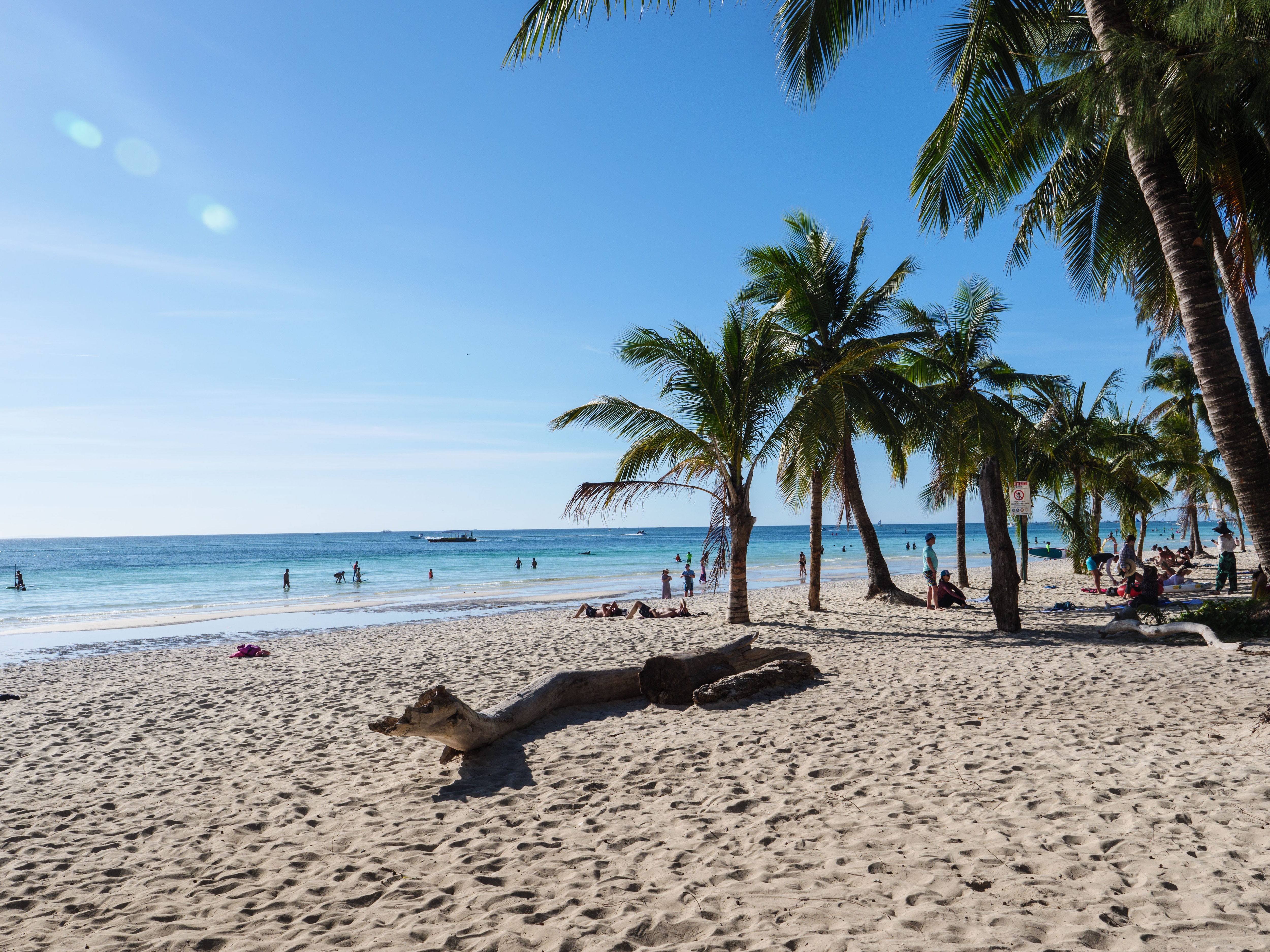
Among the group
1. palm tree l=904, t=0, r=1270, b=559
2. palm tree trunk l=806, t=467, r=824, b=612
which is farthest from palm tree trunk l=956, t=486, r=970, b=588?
palm tree l=904, t=0, r=1270, b=559

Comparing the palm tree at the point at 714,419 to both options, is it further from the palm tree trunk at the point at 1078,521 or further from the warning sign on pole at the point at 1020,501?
the palm tree trunk at the point at 1078,521

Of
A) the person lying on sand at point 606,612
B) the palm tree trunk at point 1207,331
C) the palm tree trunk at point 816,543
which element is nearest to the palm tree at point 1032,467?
the palm tree trunk at point 816,543

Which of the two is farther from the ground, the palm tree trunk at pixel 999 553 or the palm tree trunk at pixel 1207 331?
the palm tree trunk at pixel 1207 331

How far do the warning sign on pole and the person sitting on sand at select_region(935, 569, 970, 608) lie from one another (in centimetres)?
312

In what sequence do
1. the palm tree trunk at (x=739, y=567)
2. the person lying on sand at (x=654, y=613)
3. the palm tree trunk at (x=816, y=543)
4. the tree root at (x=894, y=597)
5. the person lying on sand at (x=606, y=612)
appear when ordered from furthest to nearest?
the person lying on sand at (x=606, y=612) → the tree root at (x=894, y=597) → the person lying on sand at (x=654, y=613) → the palm tree trunk at (x=816, y=543) → the palm tree trunk at (x=739, y=567)

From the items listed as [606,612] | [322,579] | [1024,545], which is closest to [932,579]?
[606,612]

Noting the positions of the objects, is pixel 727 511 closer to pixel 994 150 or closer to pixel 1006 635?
pixel 1006 635

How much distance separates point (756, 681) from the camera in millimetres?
7016

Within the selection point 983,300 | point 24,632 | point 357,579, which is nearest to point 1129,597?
point 983,300

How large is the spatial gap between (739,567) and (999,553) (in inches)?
162

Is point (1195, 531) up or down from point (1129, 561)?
up

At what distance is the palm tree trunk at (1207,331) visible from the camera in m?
6.13

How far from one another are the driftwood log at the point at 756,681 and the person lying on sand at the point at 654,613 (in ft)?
24.7

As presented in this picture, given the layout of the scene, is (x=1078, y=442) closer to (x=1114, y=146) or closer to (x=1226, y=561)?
(x=1226, y=561)
